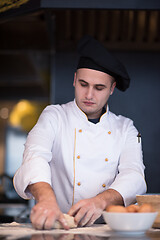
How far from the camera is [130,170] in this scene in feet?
6.40

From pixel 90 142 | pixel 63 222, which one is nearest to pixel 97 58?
pixel 90 142

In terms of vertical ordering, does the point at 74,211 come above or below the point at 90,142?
below

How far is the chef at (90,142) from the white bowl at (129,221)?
1.48ft

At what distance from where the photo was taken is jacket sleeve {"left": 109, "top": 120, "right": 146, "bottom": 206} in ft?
6.04

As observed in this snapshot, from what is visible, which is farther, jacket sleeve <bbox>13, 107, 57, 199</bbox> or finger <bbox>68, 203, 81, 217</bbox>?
jacket sleeve <bbox>13, 107, 57, 199</bbox>

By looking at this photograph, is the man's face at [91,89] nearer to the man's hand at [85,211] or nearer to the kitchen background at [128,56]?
the man's hand at [85,211]

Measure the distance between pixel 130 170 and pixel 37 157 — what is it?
19.1 inches

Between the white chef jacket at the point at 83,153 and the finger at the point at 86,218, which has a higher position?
the white chef jacket at the point at 83,153

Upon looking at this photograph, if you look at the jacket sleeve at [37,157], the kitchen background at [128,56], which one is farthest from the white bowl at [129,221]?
the kitchen background at [128,56]

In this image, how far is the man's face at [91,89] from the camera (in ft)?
6.60

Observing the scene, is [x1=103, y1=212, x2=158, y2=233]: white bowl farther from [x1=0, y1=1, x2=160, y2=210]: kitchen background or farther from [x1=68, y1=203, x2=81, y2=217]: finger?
[x1=0, y1=1, x2=160, y2=210]: kitchen background

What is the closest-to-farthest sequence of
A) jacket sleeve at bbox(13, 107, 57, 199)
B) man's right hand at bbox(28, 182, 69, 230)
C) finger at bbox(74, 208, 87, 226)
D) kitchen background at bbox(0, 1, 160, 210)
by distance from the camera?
man's right hand at bbox(28, 182, 69, 230) < finger at bbox(74, 208, 87, 226) < jacket sleeve at bbox(13, 107, 57, 199) < kitchen background at bbox(0, 1, 160, 210)

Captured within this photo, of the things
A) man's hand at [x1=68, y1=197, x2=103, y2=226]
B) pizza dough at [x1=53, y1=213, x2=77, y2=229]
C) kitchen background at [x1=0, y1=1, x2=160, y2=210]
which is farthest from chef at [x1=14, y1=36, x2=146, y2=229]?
kitchen background at [x1=0, y1=1, x2=160, y2=210]

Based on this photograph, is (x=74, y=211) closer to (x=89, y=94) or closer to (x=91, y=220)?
(x=91, y=220)
